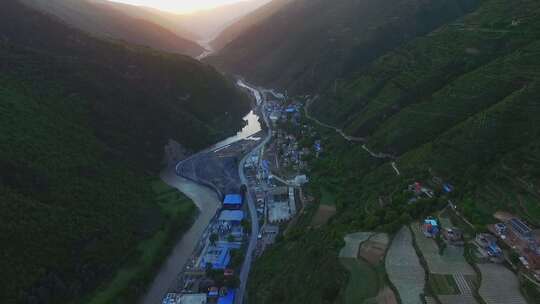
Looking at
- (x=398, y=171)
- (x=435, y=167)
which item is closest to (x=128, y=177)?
(x=398, y=171)

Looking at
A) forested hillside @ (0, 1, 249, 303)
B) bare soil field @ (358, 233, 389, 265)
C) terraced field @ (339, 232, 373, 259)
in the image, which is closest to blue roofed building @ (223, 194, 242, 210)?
forested hillside @ (0, 1, 249, 303)

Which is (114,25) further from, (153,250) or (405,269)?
(405,269)

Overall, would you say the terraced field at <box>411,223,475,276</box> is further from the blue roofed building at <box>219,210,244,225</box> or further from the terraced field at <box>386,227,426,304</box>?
the blue roofed building at <box>219,210,244,225</box>

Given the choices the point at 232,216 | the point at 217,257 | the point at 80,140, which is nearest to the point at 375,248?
the point at 217,257

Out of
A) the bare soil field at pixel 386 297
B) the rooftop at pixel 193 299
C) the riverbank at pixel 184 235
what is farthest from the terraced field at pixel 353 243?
the riverbank at pixel 184 235

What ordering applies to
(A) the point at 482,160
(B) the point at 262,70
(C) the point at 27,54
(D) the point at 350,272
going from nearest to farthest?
(D) the point at 350,272
(A) the point at 482,160
(C) the point at 27,54
(B) the point at 262,70

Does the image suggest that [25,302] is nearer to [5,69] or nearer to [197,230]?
[197,230]
